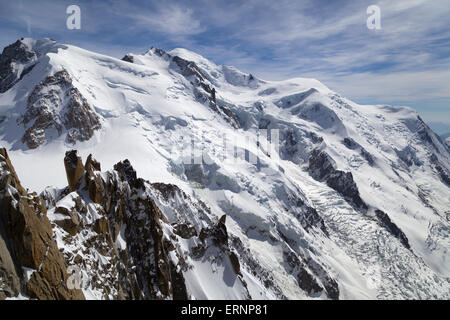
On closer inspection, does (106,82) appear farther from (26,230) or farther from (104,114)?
(26,230)

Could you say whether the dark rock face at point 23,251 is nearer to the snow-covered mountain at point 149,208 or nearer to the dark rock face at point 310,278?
the snow-covered mountain at point 149,208

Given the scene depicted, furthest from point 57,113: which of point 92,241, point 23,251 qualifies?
point 23,251

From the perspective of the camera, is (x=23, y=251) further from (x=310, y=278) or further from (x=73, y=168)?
(x=310, y=278)

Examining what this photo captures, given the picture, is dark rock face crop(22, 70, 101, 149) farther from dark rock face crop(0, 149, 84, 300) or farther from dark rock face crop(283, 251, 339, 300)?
dark rock face crop(0, 149, 84, 300)

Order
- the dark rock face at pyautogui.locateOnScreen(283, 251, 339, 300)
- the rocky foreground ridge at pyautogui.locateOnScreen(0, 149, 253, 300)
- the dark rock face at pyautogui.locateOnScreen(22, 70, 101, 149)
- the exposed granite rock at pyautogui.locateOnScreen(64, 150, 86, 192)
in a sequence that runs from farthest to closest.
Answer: the dark rock face at pyautogui.locateOnScreen(283, 251, 339, 300) < the dark rock face at pyautogui.locateOnScreen(22, 70, 101, 149) < the exposed granite rock at pyautogui.locateOnScreen(64, 150, 86, 192) < the rocky foreground ridge at pyautogui.locateOnScreen(0, 149, 253, 300)

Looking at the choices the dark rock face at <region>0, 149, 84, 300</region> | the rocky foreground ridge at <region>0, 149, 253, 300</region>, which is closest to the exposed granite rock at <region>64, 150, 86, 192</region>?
the rocky foreground ridge at <region>0, 149, 253, 300</region>
